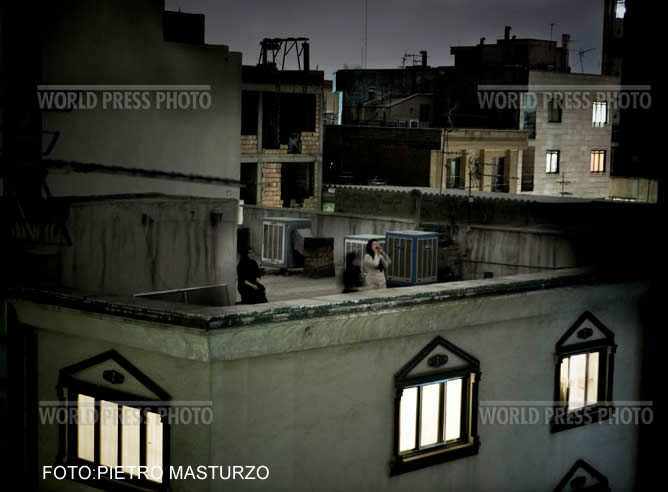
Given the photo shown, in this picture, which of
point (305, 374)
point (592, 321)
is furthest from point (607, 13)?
point (305, 374)

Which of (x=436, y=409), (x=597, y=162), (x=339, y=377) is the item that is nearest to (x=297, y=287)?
(x=436, y=409)

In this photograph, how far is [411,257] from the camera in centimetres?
1891

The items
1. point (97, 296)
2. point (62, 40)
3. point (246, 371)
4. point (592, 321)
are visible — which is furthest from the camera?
point (592, 321)

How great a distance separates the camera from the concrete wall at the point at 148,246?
44.2ft

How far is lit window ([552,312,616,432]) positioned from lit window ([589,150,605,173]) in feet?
112

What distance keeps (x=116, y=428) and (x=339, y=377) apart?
9.39 feet

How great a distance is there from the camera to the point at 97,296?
39.8 ft

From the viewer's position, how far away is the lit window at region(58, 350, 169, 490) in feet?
38.4

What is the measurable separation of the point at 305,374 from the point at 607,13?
50.1 meters

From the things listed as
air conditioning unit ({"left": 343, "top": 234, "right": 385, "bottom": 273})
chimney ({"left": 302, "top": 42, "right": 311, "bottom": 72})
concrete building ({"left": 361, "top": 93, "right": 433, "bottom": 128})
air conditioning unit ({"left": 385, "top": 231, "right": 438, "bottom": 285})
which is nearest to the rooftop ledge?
air conditioning unit ({"left": 385, "top": 231, "right": 438, "bottom": 285})

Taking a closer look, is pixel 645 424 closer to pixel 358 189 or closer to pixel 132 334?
pixel 132 334

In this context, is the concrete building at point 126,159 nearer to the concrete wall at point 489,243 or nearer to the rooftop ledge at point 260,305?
the rooftop ledge at point 260,305

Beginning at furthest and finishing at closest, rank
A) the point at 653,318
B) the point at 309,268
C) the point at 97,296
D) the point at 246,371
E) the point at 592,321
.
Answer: the point at 309,268
the point at 653,318
the point at 592,321
the point at 97,296
the point at 246,371

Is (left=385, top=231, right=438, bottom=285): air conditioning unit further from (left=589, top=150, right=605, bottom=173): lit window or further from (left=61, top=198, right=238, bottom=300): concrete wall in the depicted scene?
(left=589, top=150, right=605, bottom=173): lit window
